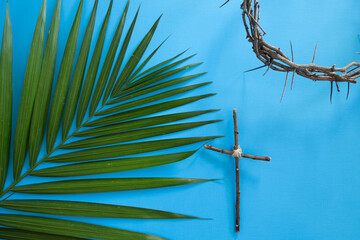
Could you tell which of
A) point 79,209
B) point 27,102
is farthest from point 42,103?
point 79,209

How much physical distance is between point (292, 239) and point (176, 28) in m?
0.78

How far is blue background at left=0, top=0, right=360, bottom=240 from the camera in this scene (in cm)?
83

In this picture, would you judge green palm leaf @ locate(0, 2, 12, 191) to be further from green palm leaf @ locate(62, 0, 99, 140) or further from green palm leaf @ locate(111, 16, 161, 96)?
green palm leaf @ locate(111, 16, 161, 96)

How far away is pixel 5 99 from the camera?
0.70 meters

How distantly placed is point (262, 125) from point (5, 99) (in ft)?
2.49

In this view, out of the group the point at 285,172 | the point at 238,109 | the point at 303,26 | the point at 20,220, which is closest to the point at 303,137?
the point at 285,172

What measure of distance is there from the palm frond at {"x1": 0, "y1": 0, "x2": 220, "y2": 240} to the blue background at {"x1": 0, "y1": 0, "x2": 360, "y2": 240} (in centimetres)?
10

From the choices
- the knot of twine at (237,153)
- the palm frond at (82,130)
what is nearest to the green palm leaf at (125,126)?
the palm frond at (82,130)

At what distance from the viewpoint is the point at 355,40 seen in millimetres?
916

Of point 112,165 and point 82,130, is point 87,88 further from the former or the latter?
point 112,165

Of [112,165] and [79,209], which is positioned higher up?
[112,165]

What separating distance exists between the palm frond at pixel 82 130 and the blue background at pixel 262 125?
10cm

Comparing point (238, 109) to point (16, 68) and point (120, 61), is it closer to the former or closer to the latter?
point (120, 61)

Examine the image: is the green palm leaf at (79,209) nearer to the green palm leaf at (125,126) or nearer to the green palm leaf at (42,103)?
the green palm leaf at (42,103)
